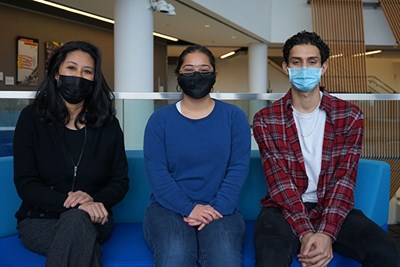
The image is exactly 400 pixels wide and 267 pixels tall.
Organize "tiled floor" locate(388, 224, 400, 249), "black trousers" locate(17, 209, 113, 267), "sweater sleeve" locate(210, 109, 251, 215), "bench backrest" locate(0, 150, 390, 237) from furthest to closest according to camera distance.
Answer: "tiled floor" locate(388, 224, 400, 249) → "bench backrest" locate(0, 150, 390, 237) → "sweater sleeve" locate(210, 109, 251, 215) → "black trousers" locate(17, 209, 113, 267)

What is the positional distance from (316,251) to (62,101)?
1517 millimetres

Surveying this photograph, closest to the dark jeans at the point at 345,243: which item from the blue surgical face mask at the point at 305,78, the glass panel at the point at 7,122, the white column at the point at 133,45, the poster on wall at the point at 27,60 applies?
the blue surgical face mask at the point at 305,78

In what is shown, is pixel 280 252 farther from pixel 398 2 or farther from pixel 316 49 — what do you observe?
pixel 398 2

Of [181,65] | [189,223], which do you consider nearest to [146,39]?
[181,65]

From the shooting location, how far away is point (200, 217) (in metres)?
2.09

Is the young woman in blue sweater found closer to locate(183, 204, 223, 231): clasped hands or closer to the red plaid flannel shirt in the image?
locate(183, 204, 223, 231): clasped hands

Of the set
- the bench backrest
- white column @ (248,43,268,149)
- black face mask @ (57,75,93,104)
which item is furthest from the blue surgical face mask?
white column @ (248,43,268,149)

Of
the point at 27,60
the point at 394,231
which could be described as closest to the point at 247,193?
the point at 394,231

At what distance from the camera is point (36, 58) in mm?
A: 9281

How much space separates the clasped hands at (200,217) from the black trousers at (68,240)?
451 millimetres

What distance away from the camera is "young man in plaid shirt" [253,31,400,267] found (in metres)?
2.05

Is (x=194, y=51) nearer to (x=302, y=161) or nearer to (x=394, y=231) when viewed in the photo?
(x=302, y=161)

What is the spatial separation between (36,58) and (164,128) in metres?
7.86

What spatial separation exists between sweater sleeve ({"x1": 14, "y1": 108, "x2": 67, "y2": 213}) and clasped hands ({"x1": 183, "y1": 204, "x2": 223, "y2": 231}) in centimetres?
62
